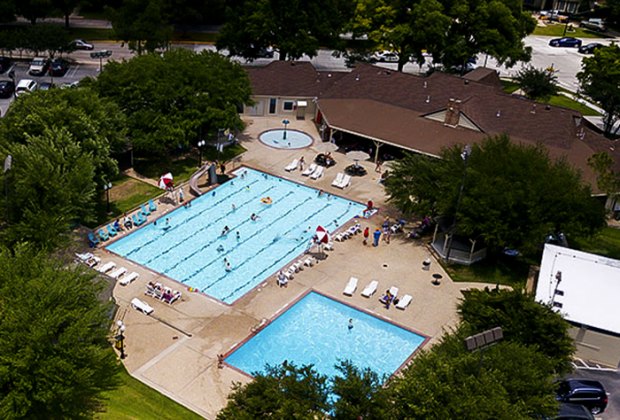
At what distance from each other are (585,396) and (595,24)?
3390 inches

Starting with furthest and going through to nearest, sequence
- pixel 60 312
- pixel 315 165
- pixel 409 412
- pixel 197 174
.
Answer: pixel 315 165 < pixel 197 174 < pixel 60 312 < pixel 409 412

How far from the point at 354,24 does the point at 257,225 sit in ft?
105

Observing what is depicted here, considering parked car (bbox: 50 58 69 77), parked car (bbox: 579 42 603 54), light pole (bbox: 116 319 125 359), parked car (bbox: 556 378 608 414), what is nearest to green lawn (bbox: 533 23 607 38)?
parked car (bbox: 579 42 603 54)

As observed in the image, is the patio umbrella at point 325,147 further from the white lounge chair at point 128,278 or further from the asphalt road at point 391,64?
the asphalt road at point 391,64

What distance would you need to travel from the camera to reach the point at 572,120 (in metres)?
49.2

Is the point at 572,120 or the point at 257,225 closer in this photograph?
the point at 257,225

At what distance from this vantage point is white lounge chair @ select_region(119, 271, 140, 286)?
34594mm

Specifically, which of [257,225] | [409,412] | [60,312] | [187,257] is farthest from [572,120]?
[60,312]

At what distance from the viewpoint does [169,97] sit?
44.9 m

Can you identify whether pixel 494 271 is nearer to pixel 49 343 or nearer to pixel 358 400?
pixel 358 400

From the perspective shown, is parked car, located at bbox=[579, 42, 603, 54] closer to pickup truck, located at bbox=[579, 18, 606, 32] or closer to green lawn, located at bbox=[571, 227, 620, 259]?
pickup truck, located at bbox=[579, 18, 606, 32]

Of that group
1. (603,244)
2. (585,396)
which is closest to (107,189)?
(585,396)

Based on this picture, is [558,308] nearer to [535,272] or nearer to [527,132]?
[535,272]

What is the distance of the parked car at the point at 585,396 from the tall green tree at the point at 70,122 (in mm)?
26518
